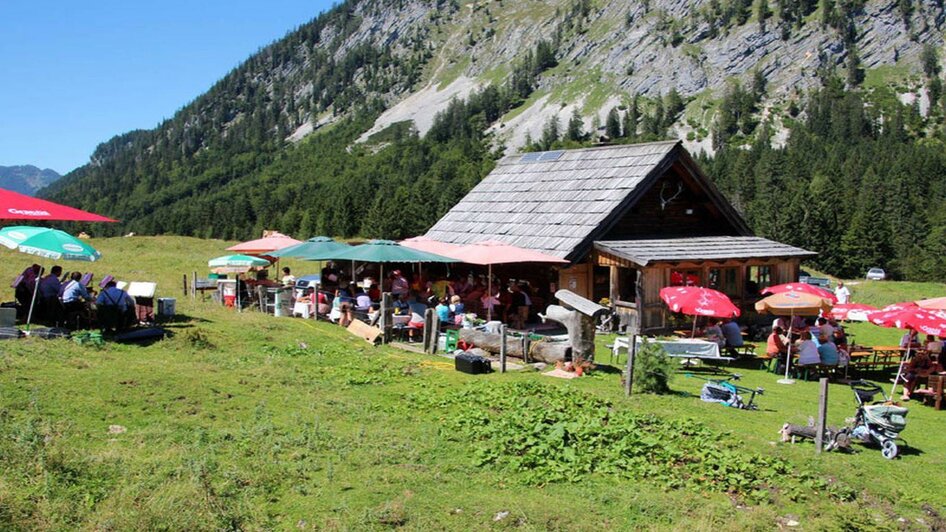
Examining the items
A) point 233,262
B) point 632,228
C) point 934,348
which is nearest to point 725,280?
point 632,228

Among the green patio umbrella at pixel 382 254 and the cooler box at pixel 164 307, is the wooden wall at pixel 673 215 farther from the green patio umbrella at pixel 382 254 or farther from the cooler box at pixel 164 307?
the cooler box at pixel 164 307

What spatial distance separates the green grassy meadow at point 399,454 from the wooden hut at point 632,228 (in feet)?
29.9

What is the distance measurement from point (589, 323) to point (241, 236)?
14074 centimetres

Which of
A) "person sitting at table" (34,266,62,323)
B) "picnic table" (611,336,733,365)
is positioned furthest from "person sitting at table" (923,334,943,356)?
"person sitting at table" (34,266,62,323)

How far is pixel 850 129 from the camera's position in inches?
6211

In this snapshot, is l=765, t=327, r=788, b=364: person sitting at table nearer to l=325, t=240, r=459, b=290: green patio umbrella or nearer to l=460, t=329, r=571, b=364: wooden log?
l=460, t=329, r=571, b=364: wooden log

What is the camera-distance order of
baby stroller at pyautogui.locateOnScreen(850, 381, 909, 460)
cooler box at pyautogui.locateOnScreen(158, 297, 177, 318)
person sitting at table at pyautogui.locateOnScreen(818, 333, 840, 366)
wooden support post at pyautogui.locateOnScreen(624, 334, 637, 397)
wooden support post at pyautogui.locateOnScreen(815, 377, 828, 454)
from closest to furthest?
1. wooden support post at pyautogui.locateOnScreen(815, 377, 828, 454)
2. baby stroller at pyautogui.locateOnScreen(850, 381, 909, 460)
3. wooden support post at pyautogui.locateOnScreen(624, 334, 637, 397)
4. person sitting at table at pyautogui.locateOnScreen(818, 333, 840, 366)
5. cooler box at pyautogui.locateOnScreen(158, 297, 177, 318)

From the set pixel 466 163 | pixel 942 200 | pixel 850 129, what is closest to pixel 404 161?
pixel 466 163

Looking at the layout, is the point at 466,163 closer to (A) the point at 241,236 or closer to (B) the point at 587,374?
(A) the point at 241,236

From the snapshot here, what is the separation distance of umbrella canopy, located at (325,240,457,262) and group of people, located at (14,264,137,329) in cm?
662

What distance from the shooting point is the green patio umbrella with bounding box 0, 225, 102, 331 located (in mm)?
15172

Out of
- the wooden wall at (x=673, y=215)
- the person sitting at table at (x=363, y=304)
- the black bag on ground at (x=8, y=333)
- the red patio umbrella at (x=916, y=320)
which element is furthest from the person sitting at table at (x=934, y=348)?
the black bag on ground at (x=8, y=333)

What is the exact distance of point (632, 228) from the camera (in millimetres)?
27281

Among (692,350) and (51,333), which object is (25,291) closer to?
(51,333)
